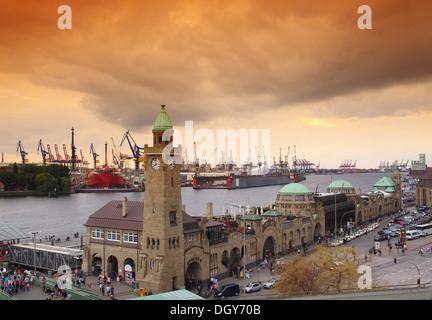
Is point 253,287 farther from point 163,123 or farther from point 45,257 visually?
point 45,257

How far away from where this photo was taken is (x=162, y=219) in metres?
43.9

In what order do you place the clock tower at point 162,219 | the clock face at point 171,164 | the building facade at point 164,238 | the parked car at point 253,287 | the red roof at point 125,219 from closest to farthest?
the clock tower at point 162,219 < the building facade at point 164,238 < the clock face at point 171,164 < the parked car at point 253,287 < the red roof at point 125,219

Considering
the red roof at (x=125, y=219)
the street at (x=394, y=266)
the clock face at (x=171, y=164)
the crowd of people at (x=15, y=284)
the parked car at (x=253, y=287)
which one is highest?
the clock face at (x=171, y=164)

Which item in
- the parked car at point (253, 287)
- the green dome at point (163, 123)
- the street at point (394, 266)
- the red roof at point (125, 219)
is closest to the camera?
the street at point (394, 266)

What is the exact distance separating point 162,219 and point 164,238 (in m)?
1.91

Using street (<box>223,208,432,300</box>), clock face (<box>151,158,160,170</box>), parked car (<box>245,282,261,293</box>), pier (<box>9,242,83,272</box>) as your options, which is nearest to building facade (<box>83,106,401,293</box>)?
clock face (<box>151,158,160,170</box>)

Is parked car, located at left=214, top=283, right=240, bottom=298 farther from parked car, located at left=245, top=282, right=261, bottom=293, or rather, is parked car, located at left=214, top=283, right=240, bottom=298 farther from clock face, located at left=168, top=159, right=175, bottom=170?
clock face, located at left=168, top=159, right=175, bottom=170

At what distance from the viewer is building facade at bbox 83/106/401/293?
4416 centimetres

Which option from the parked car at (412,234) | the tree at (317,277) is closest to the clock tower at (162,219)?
the tree at (317,277)

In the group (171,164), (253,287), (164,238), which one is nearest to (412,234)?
(253,287)

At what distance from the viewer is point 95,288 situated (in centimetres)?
4553

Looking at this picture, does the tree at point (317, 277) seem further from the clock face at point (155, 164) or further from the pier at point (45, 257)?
the pier at point (45, 257)

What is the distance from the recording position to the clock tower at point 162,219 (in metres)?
43.8
